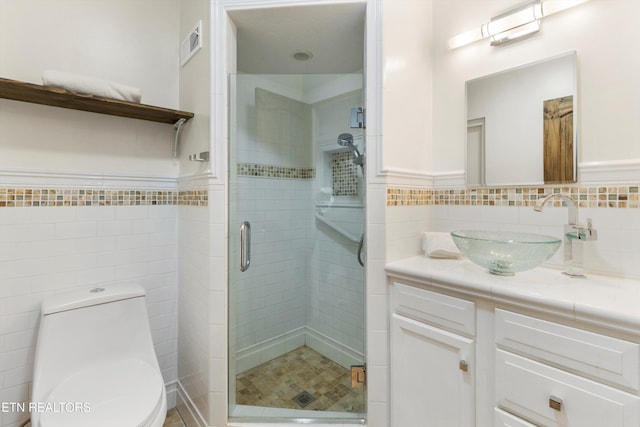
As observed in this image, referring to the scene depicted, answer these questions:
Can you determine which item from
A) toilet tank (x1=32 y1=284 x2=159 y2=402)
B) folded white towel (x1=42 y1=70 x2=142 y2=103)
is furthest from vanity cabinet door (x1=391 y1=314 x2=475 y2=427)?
folded white towel (x1=42 y1=70 x2=142 y2=103)

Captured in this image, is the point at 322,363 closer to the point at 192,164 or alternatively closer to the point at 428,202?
the point at 428,202

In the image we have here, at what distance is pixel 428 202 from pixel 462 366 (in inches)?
32.7

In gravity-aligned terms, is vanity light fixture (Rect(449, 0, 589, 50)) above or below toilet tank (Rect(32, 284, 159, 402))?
above

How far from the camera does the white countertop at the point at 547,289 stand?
0.77 metres

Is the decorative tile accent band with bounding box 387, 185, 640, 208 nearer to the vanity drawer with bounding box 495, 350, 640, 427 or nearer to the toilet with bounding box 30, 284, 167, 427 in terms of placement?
the vanity drawer with bounding box 495, 350, 640, 427

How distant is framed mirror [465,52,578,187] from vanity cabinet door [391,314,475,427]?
79 cm

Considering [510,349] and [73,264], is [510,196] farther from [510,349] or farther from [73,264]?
[73,264]

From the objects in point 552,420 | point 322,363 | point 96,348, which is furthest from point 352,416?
point 96,348

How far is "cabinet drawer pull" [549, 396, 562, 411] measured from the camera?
83 centimetres

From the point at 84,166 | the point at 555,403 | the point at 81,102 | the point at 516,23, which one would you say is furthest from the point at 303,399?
the point at 516,23

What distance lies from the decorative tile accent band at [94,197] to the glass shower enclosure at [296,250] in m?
0.38

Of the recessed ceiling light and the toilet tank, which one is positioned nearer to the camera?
the toilet tank

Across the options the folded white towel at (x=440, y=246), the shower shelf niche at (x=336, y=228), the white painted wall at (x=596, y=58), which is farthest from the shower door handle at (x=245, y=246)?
the white painted wall at (x=596, y=58)

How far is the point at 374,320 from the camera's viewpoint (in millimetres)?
1300
